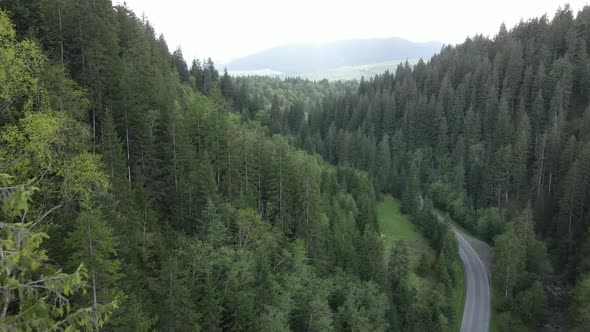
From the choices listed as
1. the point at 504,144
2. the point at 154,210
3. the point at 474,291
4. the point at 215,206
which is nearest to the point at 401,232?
the point at 474,291

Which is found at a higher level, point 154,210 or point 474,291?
point 154,210

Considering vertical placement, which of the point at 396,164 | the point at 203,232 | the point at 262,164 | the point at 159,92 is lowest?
the point at 396,164

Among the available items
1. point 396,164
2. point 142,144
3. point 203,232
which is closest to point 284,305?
point 203,232

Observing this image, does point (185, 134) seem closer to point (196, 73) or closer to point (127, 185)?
point (127, 185)

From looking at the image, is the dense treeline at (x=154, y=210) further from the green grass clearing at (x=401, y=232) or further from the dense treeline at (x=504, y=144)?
the dense treeline at (x=504, y=144)

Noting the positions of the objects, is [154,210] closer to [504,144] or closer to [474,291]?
[474,291]
